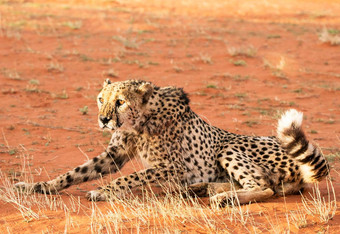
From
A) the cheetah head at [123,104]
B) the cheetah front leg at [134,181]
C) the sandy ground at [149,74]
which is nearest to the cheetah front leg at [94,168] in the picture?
the sandy ground at [149,74]

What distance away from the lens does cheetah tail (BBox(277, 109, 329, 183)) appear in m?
4.07

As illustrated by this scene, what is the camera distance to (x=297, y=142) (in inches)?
163

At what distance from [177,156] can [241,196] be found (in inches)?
32.0

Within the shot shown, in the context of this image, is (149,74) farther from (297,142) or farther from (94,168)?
(297,142)

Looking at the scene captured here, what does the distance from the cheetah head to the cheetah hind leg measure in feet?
3.57

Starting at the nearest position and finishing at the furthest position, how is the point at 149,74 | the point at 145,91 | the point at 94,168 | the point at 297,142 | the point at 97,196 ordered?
the point at 297,142 < the point at 97,196 < the point at 145,91 < the point at 94,168 < the point at 149,74

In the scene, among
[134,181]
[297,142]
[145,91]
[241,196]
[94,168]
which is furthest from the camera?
[94,168]

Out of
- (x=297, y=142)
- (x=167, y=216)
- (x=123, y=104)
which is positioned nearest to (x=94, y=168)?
(x=123, y=104)

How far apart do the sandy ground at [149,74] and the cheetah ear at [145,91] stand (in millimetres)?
1146

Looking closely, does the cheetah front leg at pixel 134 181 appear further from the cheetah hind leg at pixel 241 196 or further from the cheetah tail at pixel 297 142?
the cheetah tail at pixel 297 142

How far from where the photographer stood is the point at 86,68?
1216 centimetres

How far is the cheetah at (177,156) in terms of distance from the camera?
453 centimetres

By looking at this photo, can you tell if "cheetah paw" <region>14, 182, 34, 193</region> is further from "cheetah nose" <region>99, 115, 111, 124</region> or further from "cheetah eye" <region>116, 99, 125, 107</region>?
"cheetah eye" <region>116, 99, 125, 107</region>

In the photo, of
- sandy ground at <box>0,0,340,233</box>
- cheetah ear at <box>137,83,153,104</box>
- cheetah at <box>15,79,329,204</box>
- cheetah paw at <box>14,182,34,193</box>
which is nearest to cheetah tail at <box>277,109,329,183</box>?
cheetah at <box>15,79,329,204</box>
